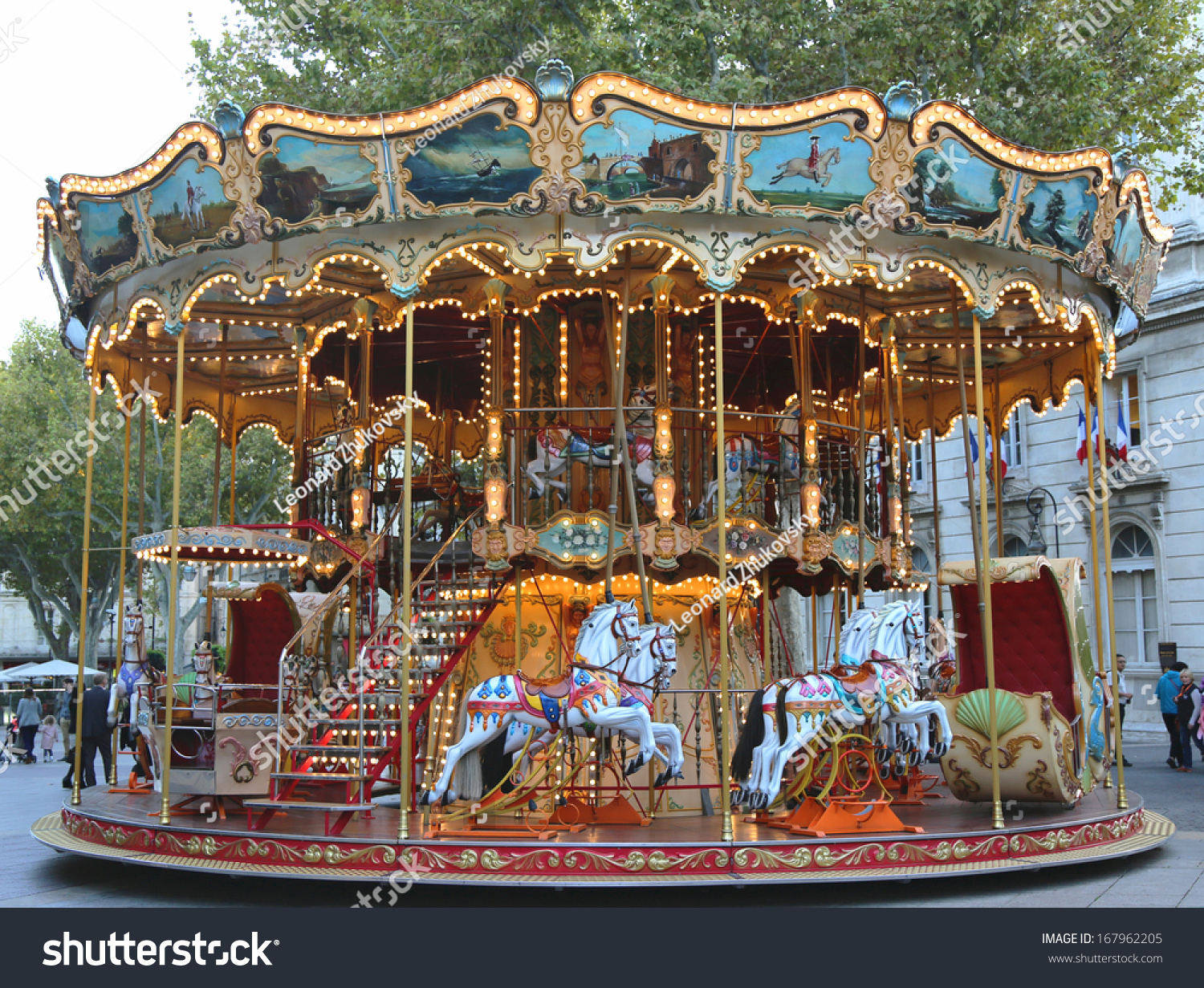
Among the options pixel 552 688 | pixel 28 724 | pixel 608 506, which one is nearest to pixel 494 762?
pixel 552 688

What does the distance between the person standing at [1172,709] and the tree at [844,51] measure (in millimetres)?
8342

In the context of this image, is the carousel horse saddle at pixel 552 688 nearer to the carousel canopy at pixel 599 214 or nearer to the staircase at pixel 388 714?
the staircase at pixel 388 714

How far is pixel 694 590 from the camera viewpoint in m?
13.9

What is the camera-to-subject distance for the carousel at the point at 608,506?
34.3ft

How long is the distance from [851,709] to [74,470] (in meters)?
28.8

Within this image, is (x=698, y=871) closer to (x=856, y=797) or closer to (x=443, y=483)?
(x=856, y=797)

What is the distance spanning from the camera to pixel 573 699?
1037 cm

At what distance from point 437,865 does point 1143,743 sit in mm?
19766

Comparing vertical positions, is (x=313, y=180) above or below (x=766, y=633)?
above

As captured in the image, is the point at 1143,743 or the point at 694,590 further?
the point at 1143,743

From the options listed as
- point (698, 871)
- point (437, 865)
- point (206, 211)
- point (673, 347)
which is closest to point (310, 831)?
point (437, 865)

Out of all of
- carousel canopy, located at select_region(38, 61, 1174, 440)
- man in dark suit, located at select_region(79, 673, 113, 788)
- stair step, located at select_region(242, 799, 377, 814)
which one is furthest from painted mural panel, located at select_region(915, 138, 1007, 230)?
man in dark suit, located at select_region(79, 673, 113, 788)

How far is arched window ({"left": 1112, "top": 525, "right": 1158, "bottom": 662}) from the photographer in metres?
26.4

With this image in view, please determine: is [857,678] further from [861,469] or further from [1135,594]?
[1135,594]
